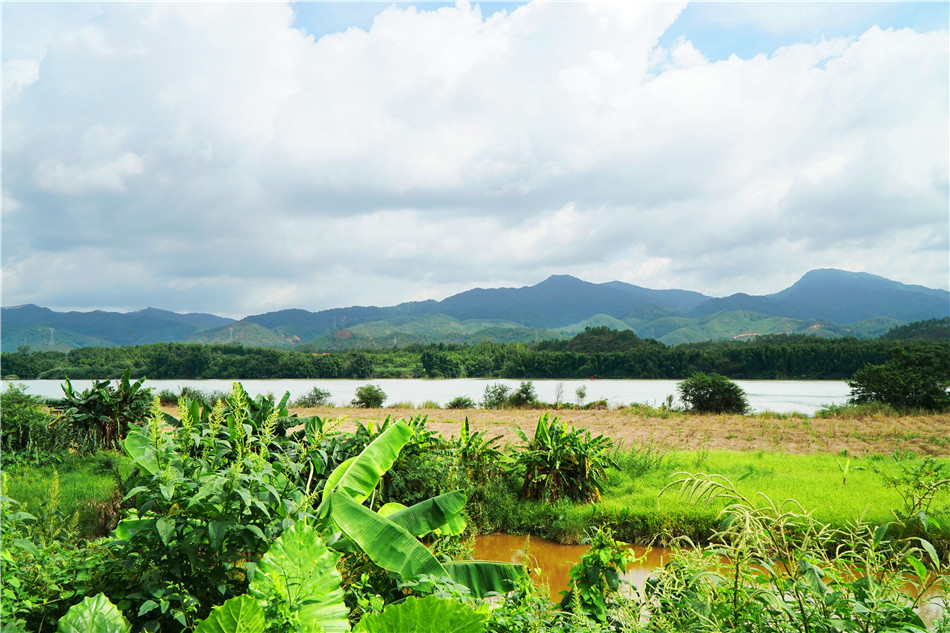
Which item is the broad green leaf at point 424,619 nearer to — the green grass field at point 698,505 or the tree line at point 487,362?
the green grass field at point 698,505

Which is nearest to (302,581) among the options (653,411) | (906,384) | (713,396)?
(653,411)

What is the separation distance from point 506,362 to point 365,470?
4864 cm

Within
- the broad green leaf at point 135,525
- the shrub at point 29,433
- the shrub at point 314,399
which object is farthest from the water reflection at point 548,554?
the shrub at point 314,399

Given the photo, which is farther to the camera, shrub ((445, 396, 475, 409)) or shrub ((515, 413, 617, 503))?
shrub ((445, 396, 475, 409))

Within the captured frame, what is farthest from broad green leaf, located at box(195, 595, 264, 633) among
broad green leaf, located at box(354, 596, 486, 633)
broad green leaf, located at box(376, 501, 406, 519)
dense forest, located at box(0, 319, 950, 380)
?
dense forest, located at box(0, 319, 950, 380)

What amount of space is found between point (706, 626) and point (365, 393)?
72.9ft

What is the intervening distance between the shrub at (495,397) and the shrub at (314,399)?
283 inches

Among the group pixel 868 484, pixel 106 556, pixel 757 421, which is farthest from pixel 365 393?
pixel 106 556

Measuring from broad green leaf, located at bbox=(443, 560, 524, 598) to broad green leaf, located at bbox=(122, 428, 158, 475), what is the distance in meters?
2.08

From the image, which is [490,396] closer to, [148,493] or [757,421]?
[757,421]

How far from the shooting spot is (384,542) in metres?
3.25

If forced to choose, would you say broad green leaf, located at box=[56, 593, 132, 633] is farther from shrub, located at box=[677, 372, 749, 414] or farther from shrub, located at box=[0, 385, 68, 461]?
shrub, located at box=[677, 372, 749, 414]

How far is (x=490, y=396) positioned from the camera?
23516 millimetres

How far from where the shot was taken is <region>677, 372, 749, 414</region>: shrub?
818 inches
